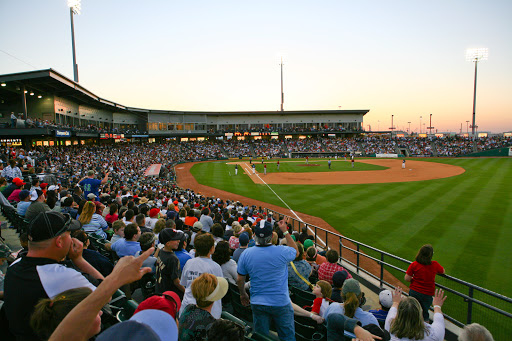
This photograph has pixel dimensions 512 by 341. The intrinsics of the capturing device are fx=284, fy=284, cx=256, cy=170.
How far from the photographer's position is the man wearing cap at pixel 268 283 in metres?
4.08

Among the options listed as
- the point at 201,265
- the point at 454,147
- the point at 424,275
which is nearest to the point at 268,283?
the point at 201,265

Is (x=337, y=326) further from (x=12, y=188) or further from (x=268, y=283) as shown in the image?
(x=12, y=188)

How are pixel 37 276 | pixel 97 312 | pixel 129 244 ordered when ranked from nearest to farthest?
pixel 97 312 → pixel 37 276 → pixel 129 244

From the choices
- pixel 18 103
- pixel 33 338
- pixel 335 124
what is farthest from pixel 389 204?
pixel 335 124

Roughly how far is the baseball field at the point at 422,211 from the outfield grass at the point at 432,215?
0.03 meters

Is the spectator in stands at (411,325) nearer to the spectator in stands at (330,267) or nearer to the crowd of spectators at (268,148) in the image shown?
the spectator in stands at (330,267)

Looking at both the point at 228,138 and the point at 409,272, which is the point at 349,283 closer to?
the point at 409,272

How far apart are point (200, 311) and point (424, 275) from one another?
5285mm

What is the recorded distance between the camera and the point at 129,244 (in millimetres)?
5820

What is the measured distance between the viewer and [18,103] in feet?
131

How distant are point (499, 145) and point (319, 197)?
214 ft

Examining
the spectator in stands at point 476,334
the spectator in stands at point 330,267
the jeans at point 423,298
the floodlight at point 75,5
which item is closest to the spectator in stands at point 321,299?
the spectator in stands at point 330,267

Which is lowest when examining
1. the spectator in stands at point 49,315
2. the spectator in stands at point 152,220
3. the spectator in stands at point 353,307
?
the spectator in stands at point 152,220

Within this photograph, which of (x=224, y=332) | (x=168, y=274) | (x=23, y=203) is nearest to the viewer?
(x=224, y=332)
